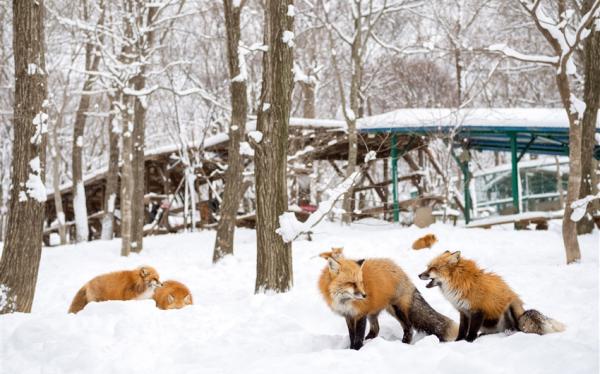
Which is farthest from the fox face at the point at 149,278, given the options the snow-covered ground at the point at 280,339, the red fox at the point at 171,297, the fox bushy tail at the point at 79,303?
the snow-covered ground at the point at 280,339

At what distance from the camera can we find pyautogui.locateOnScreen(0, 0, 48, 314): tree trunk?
23.5 feet

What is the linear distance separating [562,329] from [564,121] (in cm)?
1424

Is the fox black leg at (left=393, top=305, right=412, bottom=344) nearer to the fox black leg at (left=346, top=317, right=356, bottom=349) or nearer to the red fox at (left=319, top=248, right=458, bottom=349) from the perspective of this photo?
the red fox at (left=319, top=248, right=458, bottom=349)

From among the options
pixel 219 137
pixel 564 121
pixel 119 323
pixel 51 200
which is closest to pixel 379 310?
pixel 119 323

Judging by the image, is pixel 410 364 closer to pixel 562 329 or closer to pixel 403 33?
pixel 562 329

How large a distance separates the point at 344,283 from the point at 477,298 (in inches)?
48.3

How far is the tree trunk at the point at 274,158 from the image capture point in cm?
762

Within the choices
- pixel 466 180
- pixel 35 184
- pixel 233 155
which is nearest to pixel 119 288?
pixel 35 184

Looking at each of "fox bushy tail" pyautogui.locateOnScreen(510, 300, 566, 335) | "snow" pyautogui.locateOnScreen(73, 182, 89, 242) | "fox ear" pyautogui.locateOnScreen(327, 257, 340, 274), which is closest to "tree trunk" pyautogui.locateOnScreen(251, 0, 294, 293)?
"fox ear" pyautogui.locateOnScreen(327, 257, 340, 274)

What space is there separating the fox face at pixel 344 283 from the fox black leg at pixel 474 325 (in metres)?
1.02

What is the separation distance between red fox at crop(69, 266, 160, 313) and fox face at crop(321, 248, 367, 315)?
3808 millimetres

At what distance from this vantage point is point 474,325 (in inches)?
182

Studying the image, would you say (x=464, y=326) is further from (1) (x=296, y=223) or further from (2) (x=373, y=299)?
(1) (x=296, y=223)

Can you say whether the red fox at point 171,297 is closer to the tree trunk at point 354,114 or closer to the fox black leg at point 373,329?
the fox black leg at point 373,329
